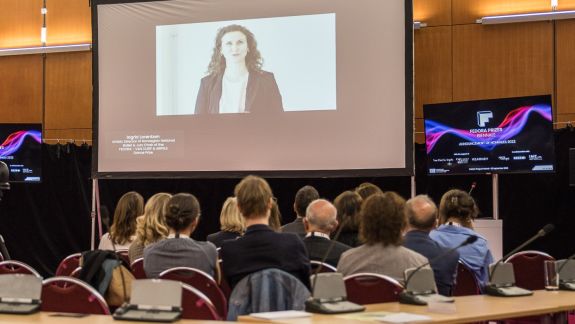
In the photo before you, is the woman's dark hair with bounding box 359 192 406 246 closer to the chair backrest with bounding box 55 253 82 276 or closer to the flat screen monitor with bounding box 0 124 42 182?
the chair backrest with bounding box 55 253 82 276

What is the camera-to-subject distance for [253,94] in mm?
8156

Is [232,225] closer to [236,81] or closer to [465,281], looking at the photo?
[465,281]

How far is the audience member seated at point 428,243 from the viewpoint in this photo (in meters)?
3.95

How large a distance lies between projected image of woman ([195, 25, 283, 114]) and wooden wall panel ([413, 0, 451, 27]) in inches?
80.5

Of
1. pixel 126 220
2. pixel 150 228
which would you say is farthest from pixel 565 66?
pixel 150 228

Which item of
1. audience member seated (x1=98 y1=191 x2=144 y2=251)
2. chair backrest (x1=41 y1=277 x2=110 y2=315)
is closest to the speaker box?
audience member seated (x1=98 y1=191 x2=144 y2=251)

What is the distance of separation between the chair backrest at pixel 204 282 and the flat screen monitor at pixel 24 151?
6.23 m

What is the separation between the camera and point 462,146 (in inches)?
291

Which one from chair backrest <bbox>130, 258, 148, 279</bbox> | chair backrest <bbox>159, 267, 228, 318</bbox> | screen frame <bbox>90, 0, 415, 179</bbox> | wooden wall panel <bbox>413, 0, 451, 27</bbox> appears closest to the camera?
chair backrest <bbox>159, 267, 228, 318</bbox>

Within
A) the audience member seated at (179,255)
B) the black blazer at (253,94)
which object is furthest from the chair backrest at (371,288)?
the black blazer at (253,94)

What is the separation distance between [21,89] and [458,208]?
7.51 metres

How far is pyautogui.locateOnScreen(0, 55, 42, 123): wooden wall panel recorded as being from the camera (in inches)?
411

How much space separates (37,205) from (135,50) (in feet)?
9.14

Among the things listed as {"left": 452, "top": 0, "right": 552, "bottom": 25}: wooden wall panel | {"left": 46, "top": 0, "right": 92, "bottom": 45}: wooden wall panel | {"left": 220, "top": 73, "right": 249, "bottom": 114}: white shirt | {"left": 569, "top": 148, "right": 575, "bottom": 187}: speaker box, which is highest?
{"left": 46, "top": 0, "right": 92, "bottom": 45}: wooden wall panel
